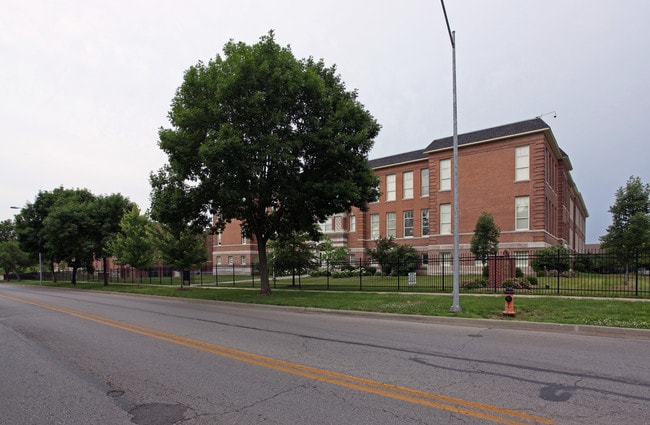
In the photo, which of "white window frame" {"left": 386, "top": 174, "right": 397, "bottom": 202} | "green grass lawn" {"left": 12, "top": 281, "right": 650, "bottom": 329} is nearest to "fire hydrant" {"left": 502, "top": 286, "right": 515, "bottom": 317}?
"green grass lawn" {"left": 12, "top": 281, "right": 650, "bottom": 329}

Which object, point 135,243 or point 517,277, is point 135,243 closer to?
point 135,243

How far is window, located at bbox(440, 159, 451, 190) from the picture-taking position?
Answer: 3975 cm

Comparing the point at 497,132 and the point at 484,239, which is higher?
the point at 497,132

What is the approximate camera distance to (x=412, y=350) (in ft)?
25.6

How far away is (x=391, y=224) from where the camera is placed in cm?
4575

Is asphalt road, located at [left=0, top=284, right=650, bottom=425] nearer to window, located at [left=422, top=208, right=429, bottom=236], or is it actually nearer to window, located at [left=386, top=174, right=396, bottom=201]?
window, located at [left=422, top=208, right=429, bottom=236]

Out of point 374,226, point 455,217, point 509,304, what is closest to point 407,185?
point 374,226

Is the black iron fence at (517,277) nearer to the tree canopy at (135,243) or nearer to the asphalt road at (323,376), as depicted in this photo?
the tree canopy at (135,243)

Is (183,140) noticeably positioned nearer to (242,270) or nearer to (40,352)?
(40,352)

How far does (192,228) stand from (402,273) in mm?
19659

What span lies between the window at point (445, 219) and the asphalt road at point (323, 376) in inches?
1151

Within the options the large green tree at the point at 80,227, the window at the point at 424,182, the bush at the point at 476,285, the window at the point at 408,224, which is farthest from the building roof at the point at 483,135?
the large green tree at the point at 80,227

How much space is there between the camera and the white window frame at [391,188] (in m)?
45.8

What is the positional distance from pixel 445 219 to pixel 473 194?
11.6 feet
